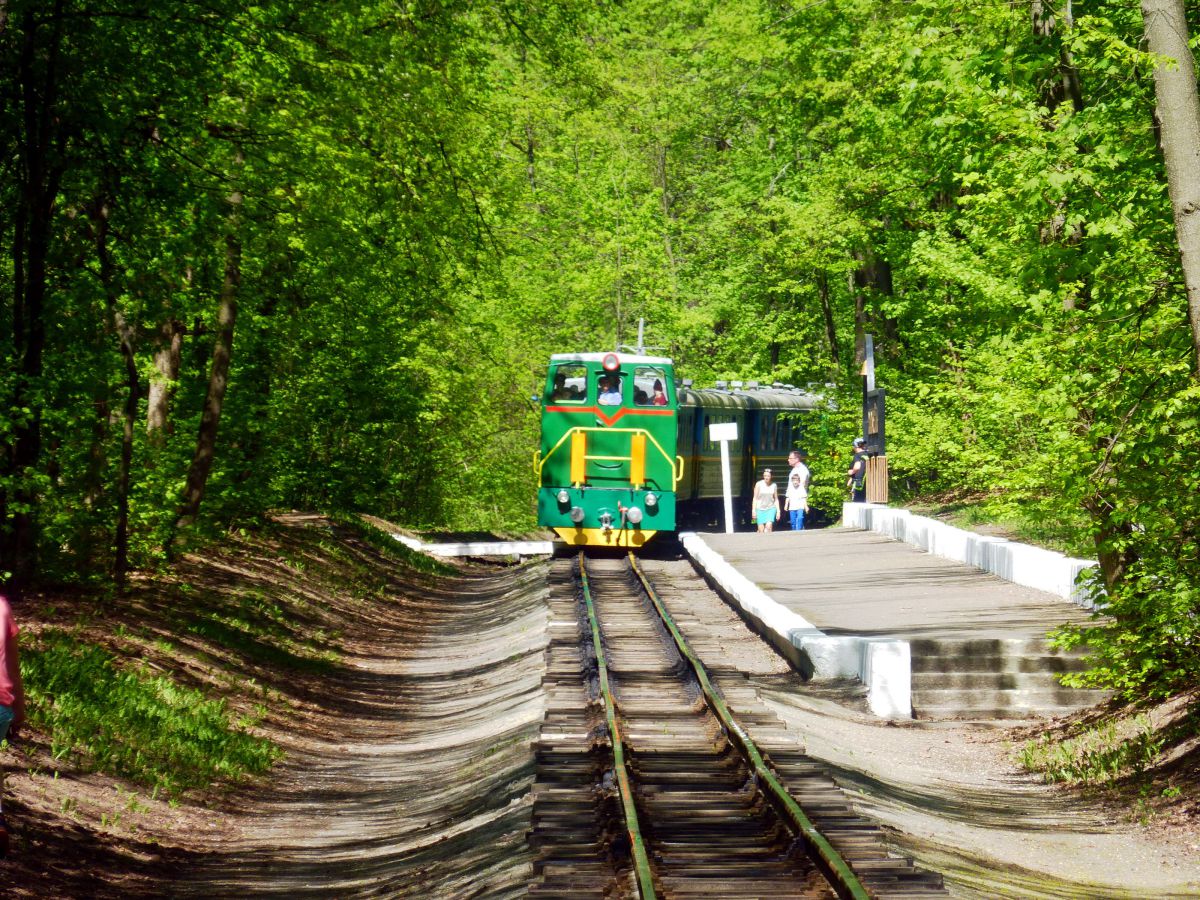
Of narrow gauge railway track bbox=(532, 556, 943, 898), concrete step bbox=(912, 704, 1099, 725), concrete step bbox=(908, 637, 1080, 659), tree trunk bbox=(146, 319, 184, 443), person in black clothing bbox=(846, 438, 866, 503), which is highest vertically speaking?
tree trunk bbox=(146, 319, 184, 443)

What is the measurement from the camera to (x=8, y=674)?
23.0ft

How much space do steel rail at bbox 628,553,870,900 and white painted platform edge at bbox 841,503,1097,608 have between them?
2.90m

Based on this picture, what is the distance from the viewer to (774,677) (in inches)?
608

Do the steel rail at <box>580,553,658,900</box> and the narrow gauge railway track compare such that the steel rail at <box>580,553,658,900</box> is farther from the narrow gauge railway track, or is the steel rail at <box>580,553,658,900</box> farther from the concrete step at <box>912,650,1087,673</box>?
the concrete step at <box>912,650,1087,673</box>

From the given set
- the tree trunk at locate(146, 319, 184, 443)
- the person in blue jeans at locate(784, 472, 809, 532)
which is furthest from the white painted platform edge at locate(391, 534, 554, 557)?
the tree trunk at locate(146, 319, 184, 443)

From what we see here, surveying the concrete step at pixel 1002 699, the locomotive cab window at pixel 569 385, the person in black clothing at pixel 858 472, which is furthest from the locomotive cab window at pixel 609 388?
the concrete step at pixel 1002 699

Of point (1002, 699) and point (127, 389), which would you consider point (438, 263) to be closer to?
point (127, 389)

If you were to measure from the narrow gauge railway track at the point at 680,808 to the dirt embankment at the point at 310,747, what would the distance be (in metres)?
0.30

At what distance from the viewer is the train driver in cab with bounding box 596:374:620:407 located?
2747 cm

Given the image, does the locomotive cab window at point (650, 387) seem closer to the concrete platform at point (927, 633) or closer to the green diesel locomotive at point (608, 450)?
the green diesel locomotive at point (608, 450)

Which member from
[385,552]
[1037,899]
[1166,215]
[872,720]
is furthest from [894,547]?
[1037,899]

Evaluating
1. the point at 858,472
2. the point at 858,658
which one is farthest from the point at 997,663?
the point at 858,472

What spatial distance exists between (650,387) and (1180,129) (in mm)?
17440

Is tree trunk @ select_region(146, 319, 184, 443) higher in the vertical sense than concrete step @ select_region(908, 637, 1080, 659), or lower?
higher
